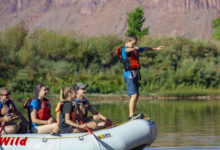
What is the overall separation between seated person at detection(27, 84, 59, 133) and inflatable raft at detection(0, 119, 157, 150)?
1.25 ft

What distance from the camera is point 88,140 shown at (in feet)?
31.0

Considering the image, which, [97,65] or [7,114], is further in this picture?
[97,65]

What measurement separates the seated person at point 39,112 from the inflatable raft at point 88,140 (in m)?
0.38

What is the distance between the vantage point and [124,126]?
9.74 metres

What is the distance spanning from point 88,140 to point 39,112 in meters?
1.35

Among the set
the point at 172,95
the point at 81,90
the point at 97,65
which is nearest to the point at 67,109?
the point at 81,90

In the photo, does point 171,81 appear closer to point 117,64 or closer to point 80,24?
point 117,64

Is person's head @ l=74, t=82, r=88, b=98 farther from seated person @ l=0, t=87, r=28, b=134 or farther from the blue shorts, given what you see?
seated person @ l=0, t=87, r=28, b=134

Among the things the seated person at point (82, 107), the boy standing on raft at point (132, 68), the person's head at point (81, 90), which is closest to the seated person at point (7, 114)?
the seated person at point (82, 107)

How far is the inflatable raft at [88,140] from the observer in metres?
9.47

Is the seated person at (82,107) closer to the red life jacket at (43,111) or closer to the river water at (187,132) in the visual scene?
the red life jacket at (43,111)

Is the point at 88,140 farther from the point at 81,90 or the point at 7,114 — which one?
the point at 7,114

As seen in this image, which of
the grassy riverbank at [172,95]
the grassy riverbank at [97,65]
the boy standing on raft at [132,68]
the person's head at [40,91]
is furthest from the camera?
the grassy riverbank at [97,65]

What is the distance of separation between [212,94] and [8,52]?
1497 centimetres
